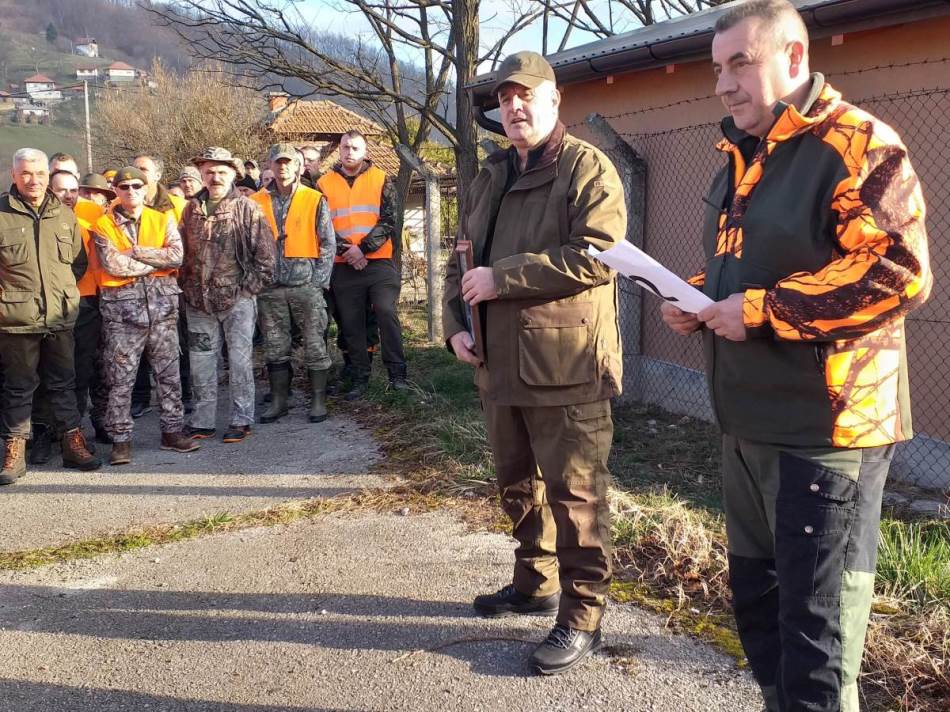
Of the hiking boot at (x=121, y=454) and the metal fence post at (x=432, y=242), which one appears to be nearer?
the hiking boot at (x=121, y=454)

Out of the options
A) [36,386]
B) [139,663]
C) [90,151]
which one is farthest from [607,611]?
[90,151]

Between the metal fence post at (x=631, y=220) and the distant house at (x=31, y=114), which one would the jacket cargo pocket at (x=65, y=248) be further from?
the distant house at (x=31, y=114)

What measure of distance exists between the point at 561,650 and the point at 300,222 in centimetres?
469

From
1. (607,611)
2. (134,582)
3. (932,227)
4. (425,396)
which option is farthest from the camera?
(425,396)

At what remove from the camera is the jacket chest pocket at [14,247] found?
5547mm

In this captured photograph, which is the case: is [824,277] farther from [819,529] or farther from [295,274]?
[295,274]

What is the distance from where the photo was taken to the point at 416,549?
436cm

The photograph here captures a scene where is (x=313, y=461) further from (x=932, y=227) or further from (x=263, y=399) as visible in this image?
(x=932, y=227)

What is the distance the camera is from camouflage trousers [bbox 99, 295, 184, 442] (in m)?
5.99

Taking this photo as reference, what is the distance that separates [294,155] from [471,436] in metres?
2.87

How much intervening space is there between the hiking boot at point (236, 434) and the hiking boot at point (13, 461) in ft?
4.55

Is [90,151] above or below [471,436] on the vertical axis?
above

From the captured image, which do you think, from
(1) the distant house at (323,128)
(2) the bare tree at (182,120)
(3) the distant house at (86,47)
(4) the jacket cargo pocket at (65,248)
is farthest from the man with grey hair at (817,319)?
(3) the distant house at (86,47)

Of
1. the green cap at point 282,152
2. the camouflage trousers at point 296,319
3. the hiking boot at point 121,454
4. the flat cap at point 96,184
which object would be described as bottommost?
the hiking boot at point 121,454
